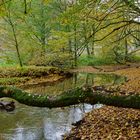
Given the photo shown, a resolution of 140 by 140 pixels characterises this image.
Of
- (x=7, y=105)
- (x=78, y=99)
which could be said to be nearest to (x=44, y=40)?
(x=7, y=105)

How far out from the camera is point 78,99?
8.90 m

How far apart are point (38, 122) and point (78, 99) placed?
11.1 feet

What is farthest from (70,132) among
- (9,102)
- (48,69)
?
(48,69)

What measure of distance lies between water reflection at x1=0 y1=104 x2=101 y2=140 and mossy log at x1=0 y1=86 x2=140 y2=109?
126 centimetres

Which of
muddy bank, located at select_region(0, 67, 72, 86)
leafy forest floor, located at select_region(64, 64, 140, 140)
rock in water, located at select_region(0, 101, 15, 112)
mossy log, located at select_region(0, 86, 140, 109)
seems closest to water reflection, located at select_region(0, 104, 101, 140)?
rock in water, located at select_region(0, 101, 15, 112)

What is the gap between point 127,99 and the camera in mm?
8227

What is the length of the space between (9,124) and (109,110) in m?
3.42

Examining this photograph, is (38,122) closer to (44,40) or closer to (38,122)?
(38,122)

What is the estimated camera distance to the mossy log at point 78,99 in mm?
8234

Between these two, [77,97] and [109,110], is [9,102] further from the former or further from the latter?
[77,97]

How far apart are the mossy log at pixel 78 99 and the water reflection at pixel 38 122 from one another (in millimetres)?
1257

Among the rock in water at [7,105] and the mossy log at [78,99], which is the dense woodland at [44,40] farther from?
the mossy log at [78,99]

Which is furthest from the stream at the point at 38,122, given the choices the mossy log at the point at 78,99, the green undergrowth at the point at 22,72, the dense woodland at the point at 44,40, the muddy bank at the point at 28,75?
the dense woodland at the point at 44,40

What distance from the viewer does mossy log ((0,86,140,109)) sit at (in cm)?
823
